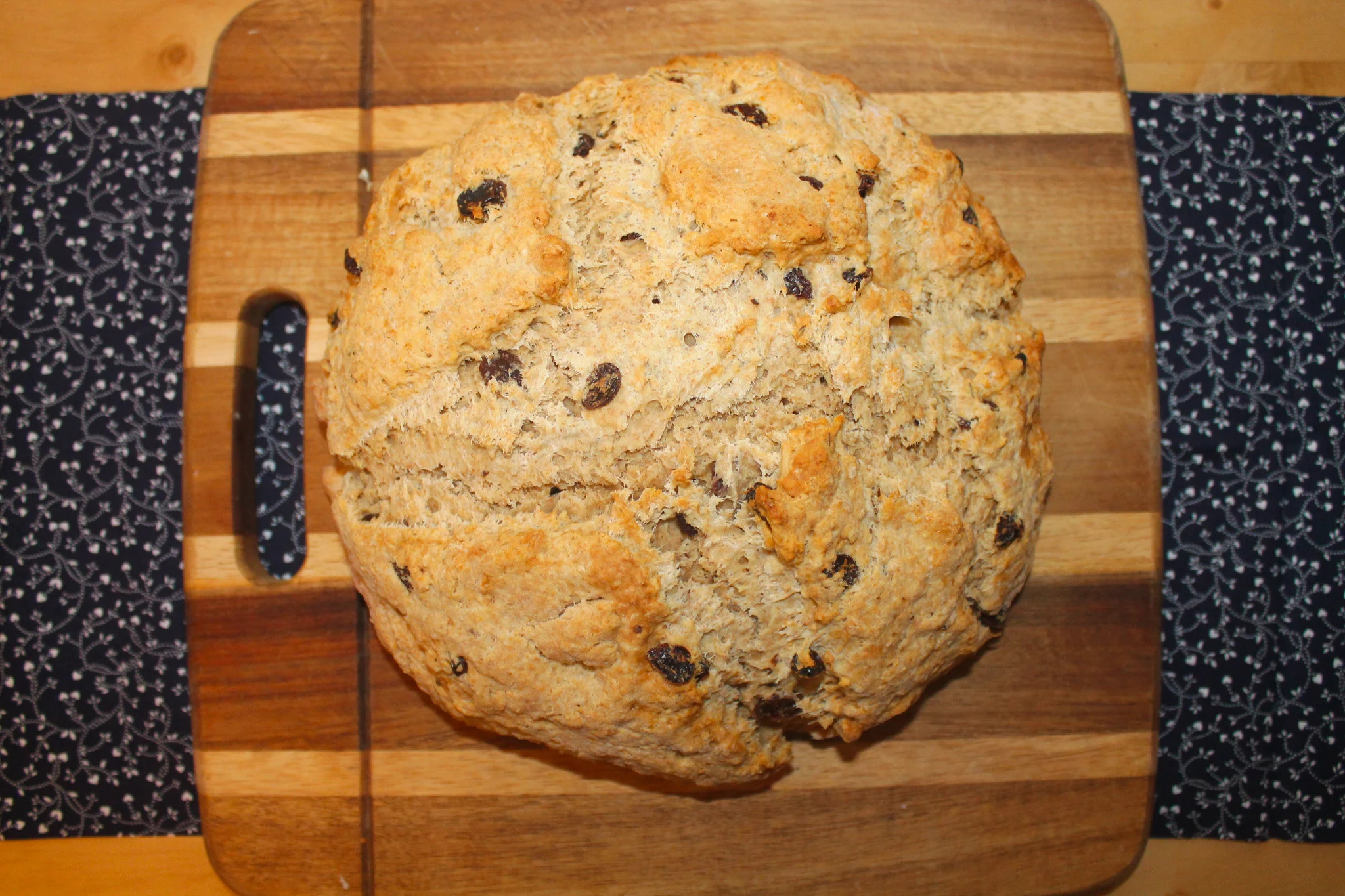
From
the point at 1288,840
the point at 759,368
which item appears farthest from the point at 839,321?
the point at 1288,840

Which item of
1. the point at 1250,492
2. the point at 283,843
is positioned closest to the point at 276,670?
the point at 283,843

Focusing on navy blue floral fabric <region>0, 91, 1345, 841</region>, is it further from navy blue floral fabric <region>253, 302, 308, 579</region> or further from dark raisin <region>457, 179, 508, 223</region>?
dark raisin <region>457, 179, 508, 223</region>

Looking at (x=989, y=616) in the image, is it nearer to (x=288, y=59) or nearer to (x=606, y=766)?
(x=606, y=766)

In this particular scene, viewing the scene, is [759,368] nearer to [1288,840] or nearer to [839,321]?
[839,321]

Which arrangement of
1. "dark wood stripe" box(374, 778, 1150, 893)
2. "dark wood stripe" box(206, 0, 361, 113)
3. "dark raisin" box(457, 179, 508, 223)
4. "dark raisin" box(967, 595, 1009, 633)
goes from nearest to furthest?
"dark raisin" box(457, 179, 508, 223) < "dark raisin" box(967, 595, 1009, 633) < "dark wood stripe" box(374, 778, 1150, 893) < "dark wood stripe" box(206, 0, 361, 113)

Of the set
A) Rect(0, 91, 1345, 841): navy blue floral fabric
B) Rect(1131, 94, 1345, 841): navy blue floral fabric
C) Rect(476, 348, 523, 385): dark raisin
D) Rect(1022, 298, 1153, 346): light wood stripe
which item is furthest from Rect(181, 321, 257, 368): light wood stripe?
Rect(1131, 94, 1345, 841): navy blue floral fabric

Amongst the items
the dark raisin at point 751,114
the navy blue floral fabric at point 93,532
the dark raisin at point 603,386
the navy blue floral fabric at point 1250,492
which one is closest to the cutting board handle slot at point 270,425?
the navy blue floral fabric at point 93,532
